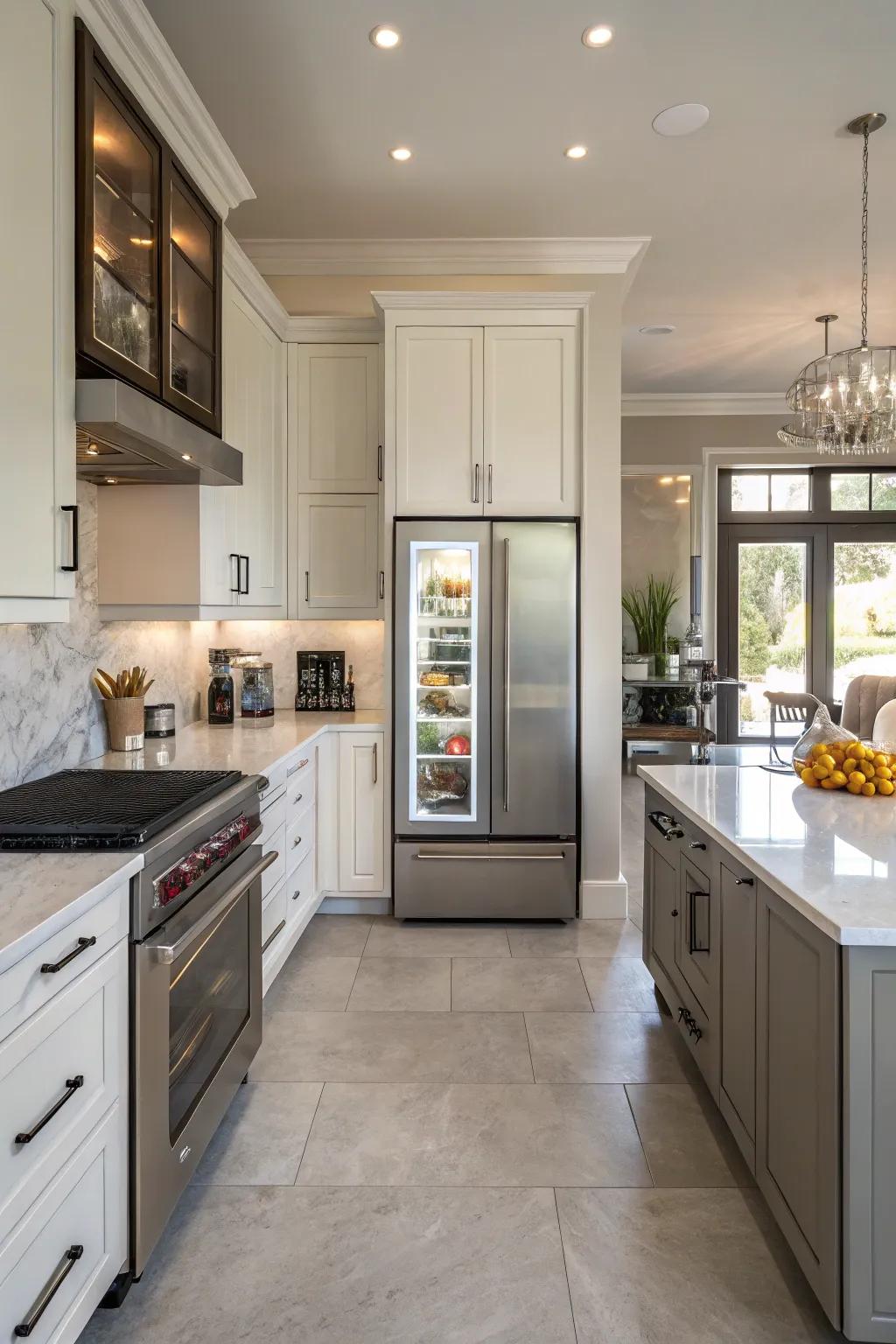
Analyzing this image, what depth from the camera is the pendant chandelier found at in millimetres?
3707

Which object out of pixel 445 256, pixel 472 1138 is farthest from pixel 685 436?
pixel 472 1138

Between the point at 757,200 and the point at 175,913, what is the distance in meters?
3.85

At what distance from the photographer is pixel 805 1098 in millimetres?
1559

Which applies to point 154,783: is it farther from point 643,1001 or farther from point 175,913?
point 643,1001

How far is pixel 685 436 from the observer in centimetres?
719

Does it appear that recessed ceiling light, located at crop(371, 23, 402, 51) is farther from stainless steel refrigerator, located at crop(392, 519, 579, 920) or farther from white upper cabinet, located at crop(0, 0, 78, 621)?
stainless steel refrigerator, located at crop(392, 519, 579, 920)

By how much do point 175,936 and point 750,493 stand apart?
6.88 m

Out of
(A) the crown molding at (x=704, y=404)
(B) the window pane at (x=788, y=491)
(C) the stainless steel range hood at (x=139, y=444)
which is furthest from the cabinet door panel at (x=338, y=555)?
(B) the window pane at (x=788, y=491)

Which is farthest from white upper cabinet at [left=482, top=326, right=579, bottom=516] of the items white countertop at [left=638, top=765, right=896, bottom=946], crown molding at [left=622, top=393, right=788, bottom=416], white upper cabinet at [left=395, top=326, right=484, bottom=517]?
crown molding at [left=622, top=393, right=788, bottom=416]

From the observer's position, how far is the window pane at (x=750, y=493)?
738 cm

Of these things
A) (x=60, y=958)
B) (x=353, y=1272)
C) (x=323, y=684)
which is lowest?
(x=353, y=1272)

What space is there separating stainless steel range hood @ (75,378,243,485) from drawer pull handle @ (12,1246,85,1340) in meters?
1.65

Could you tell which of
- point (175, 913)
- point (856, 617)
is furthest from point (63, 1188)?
point (856, 617)

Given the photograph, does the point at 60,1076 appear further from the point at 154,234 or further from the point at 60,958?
the point at 154,234
